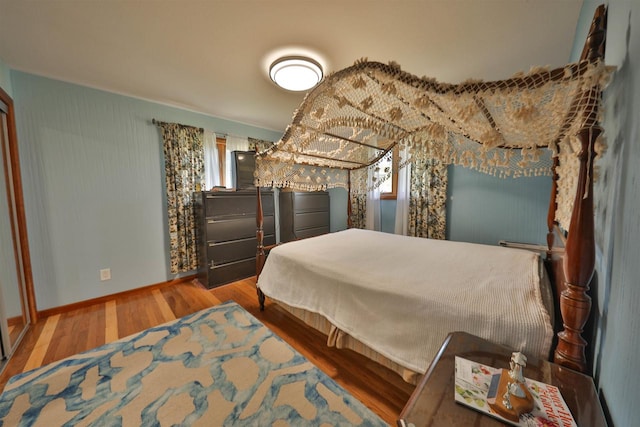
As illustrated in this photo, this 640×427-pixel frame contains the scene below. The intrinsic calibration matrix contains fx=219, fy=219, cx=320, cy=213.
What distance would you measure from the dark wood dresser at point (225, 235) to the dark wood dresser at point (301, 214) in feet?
1.70

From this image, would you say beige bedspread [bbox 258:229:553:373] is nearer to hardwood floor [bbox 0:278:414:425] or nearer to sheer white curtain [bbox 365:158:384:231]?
hardwood floor [bbox 0:278:414:425]

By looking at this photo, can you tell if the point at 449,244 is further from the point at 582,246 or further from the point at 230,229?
the point at 230,229

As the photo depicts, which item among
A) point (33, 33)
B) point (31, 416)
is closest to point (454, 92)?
point (31, 416)

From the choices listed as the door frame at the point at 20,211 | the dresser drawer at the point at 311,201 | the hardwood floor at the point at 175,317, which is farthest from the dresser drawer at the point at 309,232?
the door frame at the point at 20,211

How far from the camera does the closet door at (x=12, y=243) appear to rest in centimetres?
184

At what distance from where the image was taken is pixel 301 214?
386cm

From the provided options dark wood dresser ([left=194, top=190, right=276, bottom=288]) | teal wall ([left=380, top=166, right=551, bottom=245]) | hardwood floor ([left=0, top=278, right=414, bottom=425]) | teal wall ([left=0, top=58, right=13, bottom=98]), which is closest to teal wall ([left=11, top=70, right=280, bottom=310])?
teal wall ([left=0, top=58, right=13, bottom=98])

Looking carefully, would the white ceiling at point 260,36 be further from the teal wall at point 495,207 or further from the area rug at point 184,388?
the area rug at point 184,388

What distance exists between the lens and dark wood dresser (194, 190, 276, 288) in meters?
2.88

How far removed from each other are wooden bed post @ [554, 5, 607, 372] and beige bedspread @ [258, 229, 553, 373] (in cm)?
21

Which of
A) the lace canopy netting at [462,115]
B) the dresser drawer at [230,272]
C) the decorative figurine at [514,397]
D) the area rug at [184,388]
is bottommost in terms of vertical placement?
the area rug at [184,388]

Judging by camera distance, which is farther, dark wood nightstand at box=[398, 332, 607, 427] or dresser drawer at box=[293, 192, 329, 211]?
dresser drawer at box=[293, 192, 329, 211]

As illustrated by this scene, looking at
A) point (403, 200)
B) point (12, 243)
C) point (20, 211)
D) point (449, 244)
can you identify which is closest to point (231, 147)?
point (20, 211)

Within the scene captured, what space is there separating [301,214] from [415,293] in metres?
2.81
